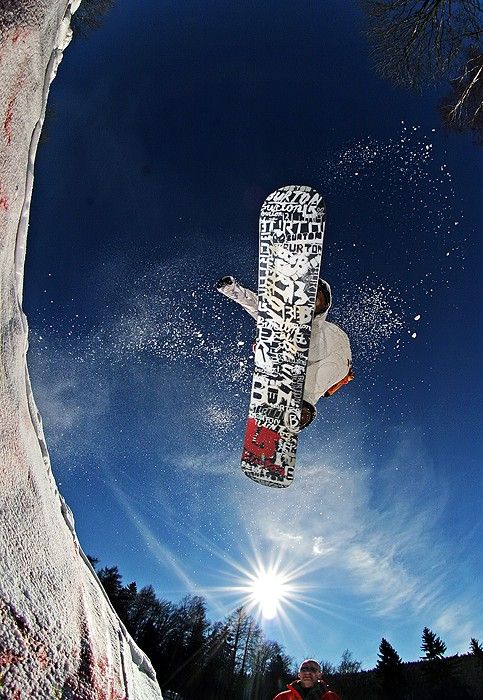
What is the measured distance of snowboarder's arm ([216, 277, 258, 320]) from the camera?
205 inches

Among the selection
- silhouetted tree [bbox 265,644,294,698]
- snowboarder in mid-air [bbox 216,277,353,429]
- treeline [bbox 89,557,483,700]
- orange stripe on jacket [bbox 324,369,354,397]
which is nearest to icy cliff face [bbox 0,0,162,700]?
snowboarder in mid-air [bbox 216,277,353,429]

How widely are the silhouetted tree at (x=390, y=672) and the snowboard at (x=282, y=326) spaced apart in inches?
1332

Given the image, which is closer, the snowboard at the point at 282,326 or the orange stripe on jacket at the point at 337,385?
the snowboard at the point at 282,326

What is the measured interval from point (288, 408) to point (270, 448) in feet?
1.71

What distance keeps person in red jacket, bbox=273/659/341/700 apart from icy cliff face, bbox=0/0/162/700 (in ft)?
12.5

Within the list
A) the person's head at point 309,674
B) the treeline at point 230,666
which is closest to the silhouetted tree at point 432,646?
the treeline at point 230,666

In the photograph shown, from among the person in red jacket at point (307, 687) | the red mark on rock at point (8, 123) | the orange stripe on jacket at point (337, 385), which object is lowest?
the person in red jacket at point (307, 687)

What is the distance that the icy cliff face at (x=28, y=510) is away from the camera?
1.00 meters

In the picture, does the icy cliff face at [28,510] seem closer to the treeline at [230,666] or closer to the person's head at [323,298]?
the person's head at [323,298]

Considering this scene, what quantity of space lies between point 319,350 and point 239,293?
3.74ft

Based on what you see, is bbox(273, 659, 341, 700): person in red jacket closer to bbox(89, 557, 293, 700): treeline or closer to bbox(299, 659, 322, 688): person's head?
bbox(299, 659, 322, 688): person's head

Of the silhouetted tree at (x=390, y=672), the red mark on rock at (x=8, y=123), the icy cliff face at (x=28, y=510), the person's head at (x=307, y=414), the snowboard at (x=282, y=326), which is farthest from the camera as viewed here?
the silhouetted tree at (x=390, y=672)

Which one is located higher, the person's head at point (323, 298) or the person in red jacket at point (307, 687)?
the person's head at point (323, 298)

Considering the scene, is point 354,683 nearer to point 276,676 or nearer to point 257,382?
point 276,676
